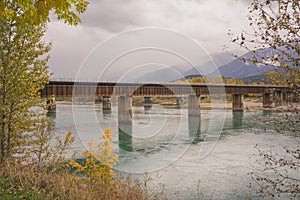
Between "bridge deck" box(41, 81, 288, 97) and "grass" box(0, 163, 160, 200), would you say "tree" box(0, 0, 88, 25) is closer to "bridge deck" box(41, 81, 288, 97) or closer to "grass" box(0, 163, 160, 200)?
"grass" box(0, 163, 160, 200)

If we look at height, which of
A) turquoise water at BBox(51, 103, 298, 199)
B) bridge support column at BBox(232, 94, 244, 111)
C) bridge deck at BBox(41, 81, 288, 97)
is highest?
bridge deck at BBox(41, 81, 288, 97)

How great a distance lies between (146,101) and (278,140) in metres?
76.5

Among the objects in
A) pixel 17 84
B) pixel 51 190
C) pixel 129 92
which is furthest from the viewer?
pixel 129 92

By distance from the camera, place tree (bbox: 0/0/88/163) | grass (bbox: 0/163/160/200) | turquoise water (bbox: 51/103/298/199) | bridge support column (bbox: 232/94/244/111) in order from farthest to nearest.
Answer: bridge support column (bbox: 232/94/244/111), turquoise water (bbox: 51/103/298/199), tree (bbox: 0/0/88/163), grass (bbox: 0/163/160/200)

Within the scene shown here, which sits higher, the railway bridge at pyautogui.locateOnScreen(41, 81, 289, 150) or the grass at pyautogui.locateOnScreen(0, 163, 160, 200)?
the railway bridge at pyautogui.locateOnScreen(41, 81, 289, 150)

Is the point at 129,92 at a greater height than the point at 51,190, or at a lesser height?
greater

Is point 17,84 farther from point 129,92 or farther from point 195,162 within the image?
point 129,92

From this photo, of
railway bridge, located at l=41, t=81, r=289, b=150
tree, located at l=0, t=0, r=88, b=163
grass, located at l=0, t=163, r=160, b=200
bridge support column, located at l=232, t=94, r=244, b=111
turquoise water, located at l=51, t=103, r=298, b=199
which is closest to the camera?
grass, located at l=0, t=163, r=160, b=200

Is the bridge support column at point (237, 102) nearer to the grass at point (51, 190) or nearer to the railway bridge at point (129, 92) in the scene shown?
the railway bridge at point (129, 92)

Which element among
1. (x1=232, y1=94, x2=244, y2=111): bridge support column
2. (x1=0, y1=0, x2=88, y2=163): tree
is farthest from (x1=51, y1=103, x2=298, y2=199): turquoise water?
(x1=232, y1=94, x2=244, y2=111): bridge support column

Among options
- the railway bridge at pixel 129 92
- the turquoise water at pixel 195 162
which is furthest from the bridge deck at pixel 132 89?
the turquoise water at pixel 195 162

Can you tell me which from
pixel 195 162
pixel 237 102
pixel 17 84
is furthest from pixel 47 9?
pixel 237 102

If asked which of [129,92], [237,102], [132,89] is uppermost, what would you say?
[132,89]

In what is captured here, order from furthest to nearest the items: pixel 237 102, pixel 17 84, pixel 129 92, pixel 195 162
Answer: pixel 237 102 → pixel 129 92 → pixel 195 162 → pixel 17 84
